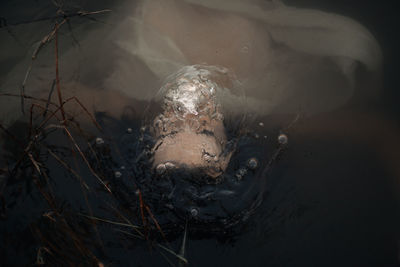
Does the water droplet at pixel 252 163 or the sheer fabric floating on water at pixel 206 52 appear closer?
the water droplet at pixel 252 163

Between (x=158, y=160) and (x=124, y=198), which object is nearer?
(x=124, y=198)

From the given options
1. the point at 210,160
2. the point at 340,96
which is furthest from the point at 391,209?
the point at 210,160

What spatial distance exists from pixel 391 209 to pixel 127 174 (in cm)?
135

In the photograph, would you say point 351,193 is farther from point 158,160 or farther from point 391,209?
point 158,160

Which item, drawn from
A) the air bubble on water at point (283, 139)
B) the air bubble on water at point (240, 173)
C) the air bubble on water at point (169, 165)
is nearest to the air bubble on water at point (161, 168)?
the air bubble on water at point (169, 165)

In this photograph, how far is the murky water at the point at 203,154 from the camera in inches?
50.9

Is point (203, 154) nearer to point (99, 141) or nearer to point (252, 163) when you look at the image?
point (252, 163)

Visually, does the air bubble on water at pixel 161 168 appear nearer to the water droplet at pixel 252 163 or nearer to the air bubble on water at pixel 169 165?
the air bubble on water at pixel 169 165

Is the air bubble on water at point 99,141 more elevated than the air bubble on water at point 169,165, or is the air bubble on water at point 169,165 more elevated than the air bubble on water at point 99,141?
the air bubble on water at point 99,141

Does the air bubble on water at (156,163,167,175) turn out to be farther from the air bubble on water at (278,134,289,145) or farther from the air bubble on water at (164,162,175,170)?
the air bubble on water at (278,134,289,145)

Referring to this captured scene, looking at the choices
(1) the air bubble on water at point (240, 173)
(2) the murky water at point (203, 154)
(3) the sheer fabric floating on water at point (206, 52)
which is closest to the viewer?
(2) the murky water at point (203, 154)

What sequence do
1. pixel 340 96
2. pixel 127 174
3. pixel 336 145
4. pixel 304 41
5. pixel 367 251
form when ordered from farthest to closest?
pixel 304 41 < pixel 340 96 < pixel 336 145 < pixel 127 174 < pixel 367 251

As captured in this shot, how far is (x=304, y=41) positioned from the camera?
1874 mm

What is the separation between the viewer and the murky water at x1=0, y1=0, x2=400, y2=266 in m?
1.29
